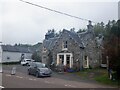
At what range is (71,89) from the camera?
1922cm

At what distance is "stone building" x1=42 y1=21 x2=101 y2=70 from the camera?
4088cm

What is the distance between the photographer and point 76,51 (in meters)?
41.0

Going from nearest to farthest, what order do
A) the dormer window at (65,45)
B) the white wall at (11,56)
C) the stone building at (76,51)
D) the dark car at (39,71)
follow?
1. the dark car at (39,71)
2. the stone building at (76,51)
3. the dormer window at (65,45)
4. the white wall at (11,56)

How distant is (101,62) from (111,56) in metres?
19.6

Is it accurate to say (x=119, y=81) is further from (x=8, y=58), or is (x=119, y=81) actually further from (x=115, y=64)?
(x=8, y=58)

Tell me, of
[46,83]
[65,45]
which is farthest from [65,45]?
[46,83]

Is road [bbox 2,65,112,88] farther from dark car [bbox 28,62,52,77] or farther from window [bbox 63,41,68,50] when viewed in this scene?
window [bbox 63,41,68,50]

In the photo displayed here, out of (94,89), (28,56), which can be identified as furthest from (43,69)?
(28,56)

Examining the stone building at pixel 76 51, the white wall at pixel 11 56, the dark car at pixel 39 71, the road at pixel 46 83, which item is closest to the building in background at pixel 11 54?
the white wall at pixel 11 56

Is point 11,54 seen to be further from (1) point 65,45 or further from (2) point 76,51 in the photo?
(2) point 76,51

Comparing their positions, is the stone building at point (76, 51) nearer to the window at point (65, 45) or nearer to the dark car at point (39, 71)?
the window at point (65, 45)

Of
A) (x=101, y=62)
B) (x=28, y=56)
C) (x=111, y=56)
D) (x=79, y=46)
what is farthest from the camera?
(x=28, y=56)

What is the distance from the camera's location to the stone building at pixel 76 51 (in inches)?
1609

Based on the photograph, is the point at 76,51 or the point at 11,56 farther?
the point at 11,56
